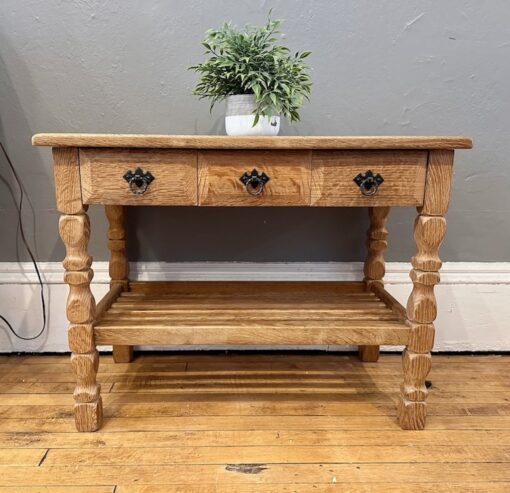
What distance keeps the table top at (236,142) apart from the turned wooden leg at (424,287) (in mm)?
56

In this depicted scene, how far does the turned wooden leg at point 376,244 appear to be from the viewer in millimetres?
1350

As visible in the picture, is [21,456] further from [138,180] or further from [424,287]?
[424,287]

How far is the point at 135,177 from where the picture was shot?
97cm

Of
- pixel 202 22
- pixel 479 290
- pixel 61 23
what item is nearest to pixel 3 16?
pixel 61 23

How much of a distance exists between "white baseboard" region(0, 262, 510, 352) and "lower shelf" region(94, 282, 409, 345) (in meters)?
0.12

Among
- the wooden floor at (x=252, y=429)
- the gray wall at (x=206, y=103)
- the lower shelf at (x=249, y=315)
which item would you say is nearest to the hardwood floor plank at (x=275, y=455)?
the wooden floor at (x=252, y=429)

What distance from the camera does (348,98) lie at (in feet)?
4.57

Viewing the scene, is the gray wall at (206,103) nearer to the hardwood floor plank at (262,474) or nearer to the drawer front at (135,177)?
the drawer front at (135,177)

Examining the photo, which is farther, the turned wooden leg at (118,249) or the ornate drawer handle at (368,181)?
the turned wooden leg at (118,249)

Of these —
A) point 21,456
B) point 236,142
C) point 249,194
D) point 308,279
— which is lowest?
point 21,456

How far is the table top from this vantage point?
934 millimetres

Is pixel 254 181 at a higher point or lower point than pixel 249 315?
higher

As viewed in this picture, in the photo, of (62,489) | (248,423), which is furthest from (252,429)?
(62,489)

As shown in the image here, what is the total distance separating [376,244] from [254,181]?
57 centimetres
